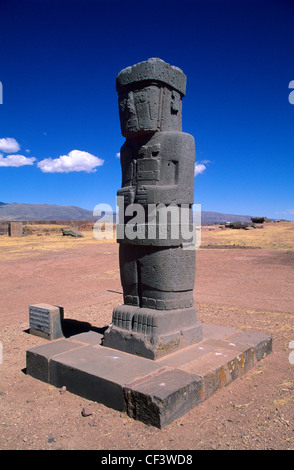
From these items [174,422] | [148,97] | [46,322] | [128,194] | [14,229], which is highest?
[148,97]

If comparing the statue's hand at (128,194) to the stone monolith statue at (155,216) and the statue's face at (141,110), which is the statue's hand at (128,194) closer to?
the stone monolith statue at (155,216)

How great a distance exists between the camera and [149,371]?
3.98 m

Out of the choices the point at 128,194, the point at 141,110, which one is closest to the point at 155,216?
the point at 128,194

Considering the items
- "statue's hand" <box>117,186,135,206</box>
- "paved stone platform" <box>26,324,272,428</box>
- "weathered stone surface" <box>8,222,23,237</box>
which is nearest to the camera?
"paved stone platform" <box>26,324,272,428</box>

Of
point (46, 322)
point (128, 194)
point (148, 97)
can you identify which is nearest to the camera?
point (148, 97)

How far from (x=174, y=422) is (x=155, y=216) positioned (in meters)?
2.34

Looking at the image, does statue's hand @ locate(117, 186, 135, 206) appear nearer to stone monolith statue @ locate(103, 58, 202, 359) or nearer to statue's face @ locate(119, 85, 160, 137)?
stone monolith statue @ locate(103, 58, 202, 359)

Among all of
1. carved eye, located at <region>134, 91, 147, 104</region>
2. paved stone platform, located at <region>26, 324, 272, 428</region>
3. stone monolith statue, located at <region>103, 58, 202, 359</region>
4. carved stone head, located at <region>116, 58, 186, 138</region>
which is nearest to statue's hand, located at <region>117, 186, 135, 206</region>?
stone monolith statue, located at <region>103, 58, 202, 359</region>

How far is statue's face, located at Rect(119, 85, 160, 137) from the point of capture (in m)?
4.64

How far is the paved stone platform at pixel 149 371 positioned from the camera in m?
3.49

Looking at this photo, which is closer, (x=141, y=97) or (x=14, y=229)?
(x=141, y=97)

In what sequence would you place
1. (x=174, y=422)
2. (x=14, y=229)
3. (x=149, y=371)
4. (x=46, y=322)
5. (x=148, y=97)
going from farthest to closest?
(x=14, y=229), (x=46, y=322), (x=148, y=97), (x=149, y=371), (x=174, y=422)

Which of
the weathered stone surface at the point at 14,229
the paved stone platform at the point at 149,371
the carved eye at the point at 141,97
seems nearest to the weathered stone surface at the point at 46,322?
the paved stone platform at the point at 149,371

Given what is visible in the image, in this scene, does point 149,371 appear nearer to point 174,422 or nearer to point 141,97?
point 174,422
